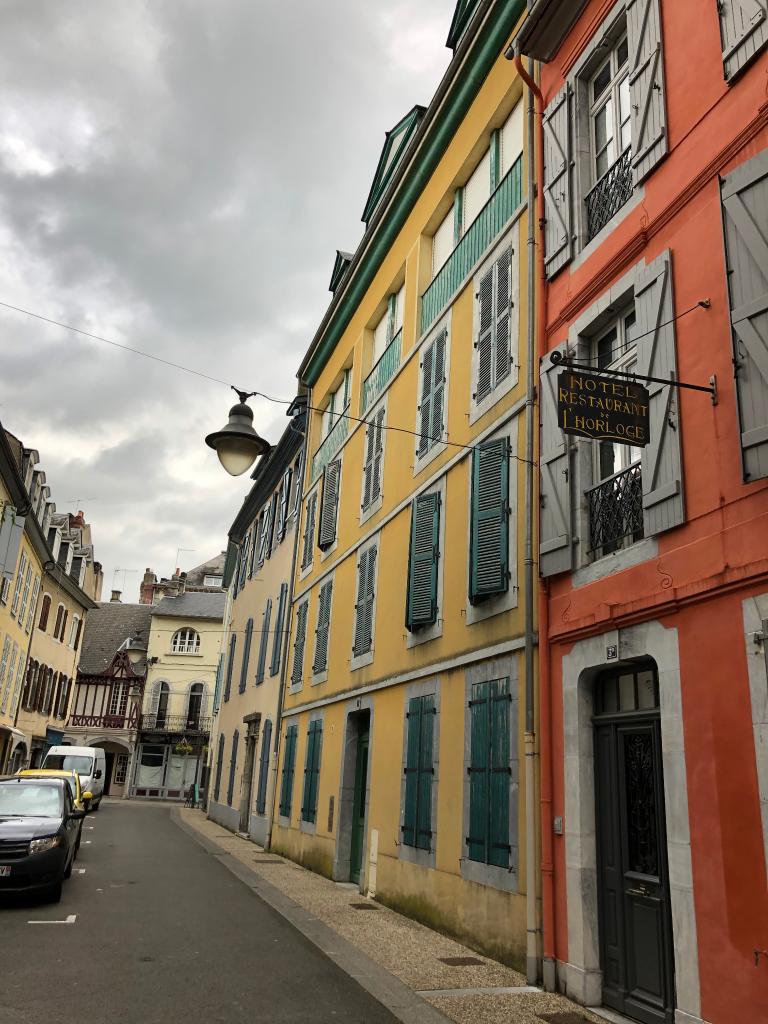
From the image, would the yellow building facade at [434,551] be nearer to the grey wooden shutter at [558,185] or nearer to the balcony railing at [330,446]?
the balcony railing at [330,446]

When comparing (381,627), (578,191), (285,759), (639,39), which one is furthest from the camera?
(285,759)

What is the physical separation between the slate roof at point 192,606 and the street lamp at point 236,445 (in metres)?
39.4

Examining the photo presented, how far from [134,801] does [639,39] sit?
39.7 m

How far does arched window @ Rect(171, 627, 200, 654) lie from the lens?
4522 centimetres

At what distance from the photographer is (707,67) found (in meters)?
6.44

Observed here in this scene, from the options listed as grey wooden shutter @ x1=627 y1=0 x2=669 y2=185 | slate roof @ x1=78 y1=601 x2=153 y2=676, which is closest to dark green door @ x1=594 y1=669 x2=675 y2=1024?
grey wooden shutter @ x1=627 y1=0 x2=669 y2=185

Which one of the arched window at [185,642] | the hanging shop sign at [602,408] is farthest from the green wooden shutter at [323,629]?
the arched window at [185,642]

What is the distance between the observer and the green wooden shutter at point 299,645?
17.0 metres

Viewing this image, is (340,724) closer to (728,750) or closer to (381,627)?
(381,627)

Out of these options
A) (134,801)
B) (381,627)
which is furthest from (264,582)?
(134,801)

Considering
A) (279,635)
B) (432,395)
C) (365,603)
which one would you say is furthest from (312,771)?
(432,395)

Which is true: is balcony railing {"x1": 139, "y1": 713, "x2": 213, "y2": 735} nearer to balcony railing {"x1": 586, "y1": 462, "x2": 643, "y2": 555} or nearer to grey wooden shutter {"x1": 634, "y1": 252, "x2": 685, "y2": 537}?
balcony railing {"x1": 586, "y1": 462, "x2": 643, "y2": 555}

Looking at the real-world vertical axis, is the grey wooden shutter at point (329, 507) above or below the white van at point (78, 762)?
above

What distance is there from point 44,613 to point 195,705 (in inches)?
533
